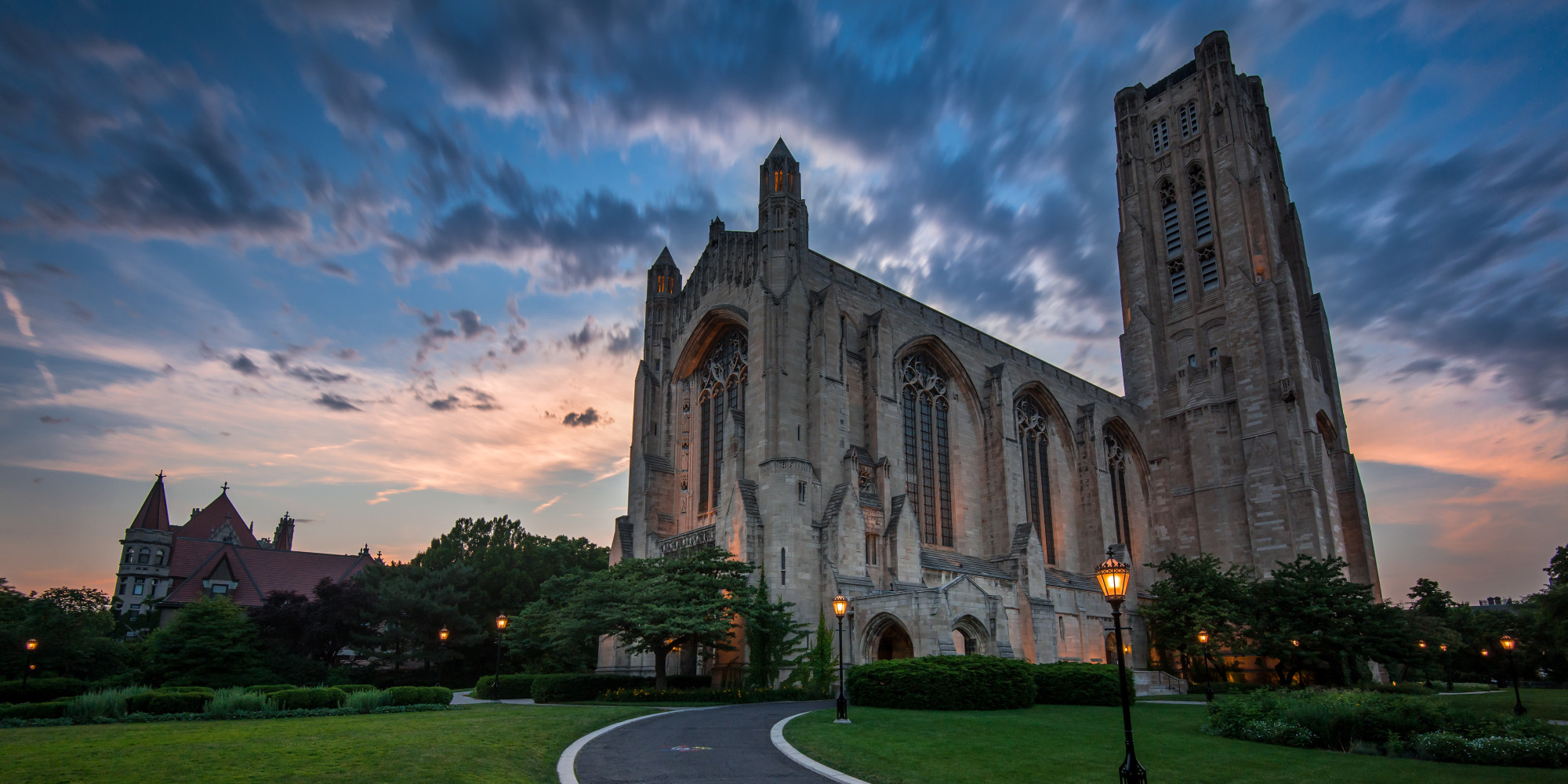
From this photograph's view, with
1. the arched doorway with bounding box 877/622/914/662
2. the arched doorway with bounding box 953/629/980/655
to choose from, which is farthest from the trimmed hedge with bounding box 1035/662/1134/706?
the arched doorway with bounding box 877/622/914/662

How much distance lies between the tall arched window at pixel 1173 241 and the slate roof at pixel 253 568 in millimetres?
65089

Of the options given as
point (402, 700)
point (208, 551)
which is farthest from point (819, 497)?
point (208, 551)

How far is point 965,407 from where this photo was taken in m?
42.7

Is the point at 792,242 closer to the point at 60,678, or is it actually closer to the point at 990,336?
the point at 990,336

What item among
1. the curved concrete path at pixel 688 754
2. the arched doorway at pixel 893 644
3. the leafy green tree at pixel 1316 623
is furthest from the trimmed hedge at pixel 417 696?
the leafy green tree at pixel 1316 623

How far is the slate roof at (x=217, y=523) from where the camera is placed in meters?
83.7

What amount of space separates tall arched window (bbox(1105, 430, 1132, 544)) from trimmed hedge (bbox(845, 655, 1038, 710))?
30.9 meters

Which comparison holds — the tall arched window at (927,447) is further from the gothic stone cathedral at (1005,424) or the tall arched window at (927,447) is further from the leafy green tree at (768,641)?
the leafy green tree at (768,641)

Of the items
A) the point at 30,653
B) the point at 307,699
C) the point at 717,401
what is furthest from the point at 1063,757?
the point at 30,653

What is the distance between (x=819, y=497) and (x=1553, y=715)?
2303 centimetres

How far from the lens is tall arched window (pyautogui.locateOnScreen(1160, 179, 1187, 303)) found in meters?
55.9

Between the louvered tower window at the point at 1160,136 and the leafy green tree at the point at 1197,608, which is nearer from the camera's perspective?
the leafy green tree at the point at 1197,608

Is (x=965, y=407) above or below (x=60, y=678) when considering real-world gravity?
above

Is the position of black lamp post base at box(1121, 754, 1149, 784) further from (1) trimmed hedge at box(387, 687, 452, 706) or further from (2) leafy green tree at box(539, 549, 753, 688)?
(2) leafy green tree at box(539, 549, 753, 688)
